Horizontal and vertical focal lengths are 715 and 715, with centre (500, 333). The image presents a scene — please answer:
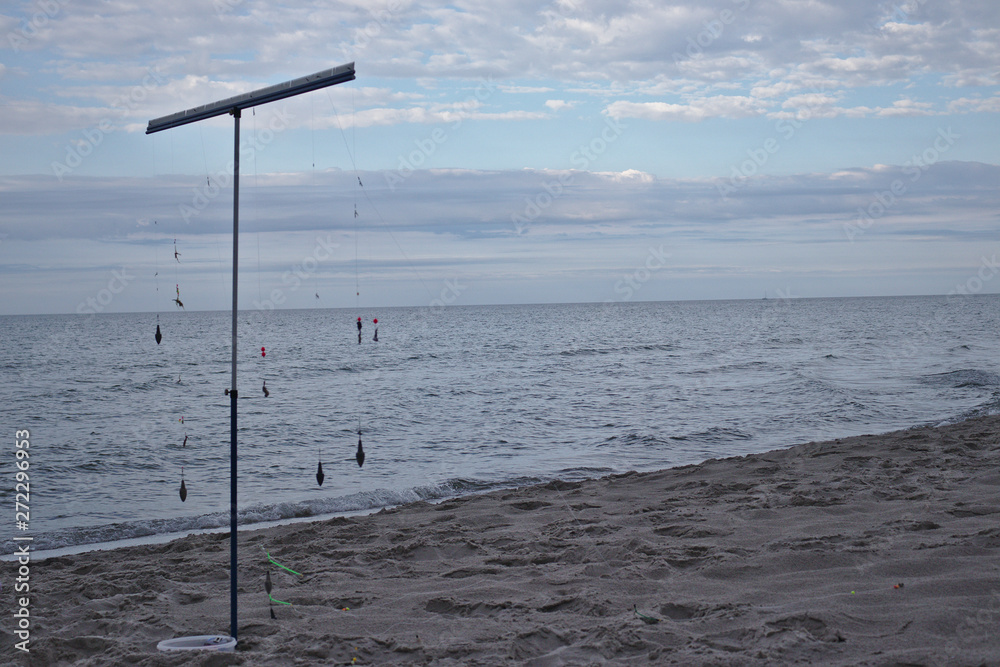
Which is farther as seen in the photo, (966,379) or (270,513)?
(966,379)

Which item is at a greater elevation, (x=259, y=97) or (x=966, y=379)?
(x=259, y=97)

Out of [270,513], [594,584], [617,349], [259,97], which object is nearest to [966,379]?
[270,513]

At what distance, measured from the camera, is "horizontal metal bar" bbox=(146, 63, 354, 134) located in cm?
450

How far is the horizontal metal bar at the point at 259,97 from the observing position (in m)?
4.50

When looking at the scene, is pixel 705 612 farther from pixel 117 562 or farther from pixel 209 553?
pixel 117 562

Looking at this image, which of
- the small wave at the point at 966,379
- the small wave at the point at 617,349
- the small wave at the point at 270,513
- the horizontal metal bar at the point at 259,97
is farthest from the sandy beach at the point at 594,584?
the small wave at the point at 617,349

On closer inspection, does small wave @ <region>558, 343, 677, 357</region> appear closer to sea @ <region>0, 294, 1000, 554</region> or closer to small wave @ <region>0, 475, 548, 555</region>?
sea @ <region>0, 294, 1000, 554</region>

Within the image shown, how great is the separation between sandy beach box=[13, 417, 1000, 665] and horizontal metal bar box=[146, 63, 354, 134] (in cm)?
386

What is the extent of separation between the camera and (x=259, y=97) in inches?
189

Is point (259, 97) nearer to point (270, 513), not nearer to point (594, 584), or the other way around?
point (594, 584)

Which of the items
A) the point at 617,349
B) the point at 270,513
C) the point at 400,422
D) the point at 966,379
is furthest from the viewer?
the point at 617,349

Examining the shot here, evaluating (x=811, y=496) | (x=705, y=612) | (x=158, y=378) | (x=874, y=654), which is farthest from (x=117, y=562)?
(x=158, y=378)

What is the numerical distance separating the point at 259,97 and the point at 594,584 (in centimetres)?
487

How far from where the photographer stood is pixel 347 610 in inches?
244
